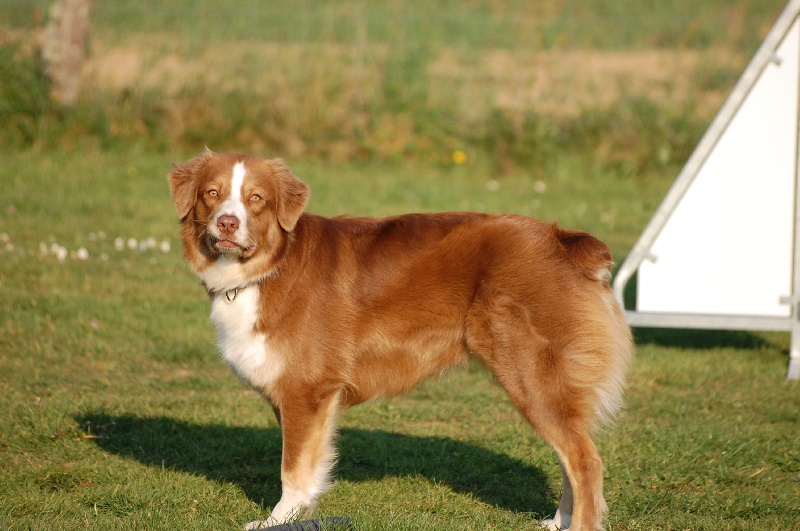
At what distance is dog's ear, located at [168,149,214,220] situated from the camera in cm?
455

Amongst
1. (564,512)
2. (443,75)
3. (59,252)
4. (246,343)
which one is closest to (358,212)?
(59,252)

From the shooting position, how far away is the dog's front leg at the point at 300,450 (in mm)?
4449

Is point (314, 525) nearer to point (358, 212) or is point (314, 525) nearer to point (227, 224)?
point (227, 224)

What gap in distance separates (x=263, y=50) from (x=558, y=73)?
4.34 meters

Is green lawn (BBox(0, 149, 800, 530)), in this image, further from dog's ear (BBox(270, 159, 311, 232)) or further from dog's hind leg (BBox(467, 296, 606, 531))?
dog's ear (BBox(270, 159, 311, 232))

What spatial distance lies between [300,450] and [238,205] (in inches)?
47.8

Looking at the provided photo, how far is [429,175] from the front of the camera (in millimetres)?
12367

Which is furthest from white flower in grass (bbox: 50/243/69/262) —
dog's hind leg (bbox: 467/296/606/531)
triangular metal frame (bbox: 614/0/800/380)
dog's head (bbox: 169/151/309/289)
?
dog's hind leg (bbox: 467/296/606/531)

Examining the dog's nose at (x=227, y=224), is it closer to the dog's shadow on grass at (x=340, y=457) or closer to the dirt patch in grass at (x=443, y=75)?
the dog's shadow on grass at (x=340, y=457)

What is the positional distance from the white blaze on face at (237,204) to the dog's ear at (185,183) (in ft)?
0.75

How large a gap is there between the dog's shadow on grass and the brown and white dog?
0.63 meters

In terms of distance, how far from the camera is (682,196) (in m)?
6.97

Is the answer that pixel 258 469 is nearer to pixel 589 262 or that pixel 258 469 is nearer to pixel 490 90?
pixel 589 262

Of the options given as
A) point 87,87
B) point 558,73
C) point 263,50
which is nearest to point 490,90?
point 558,73
